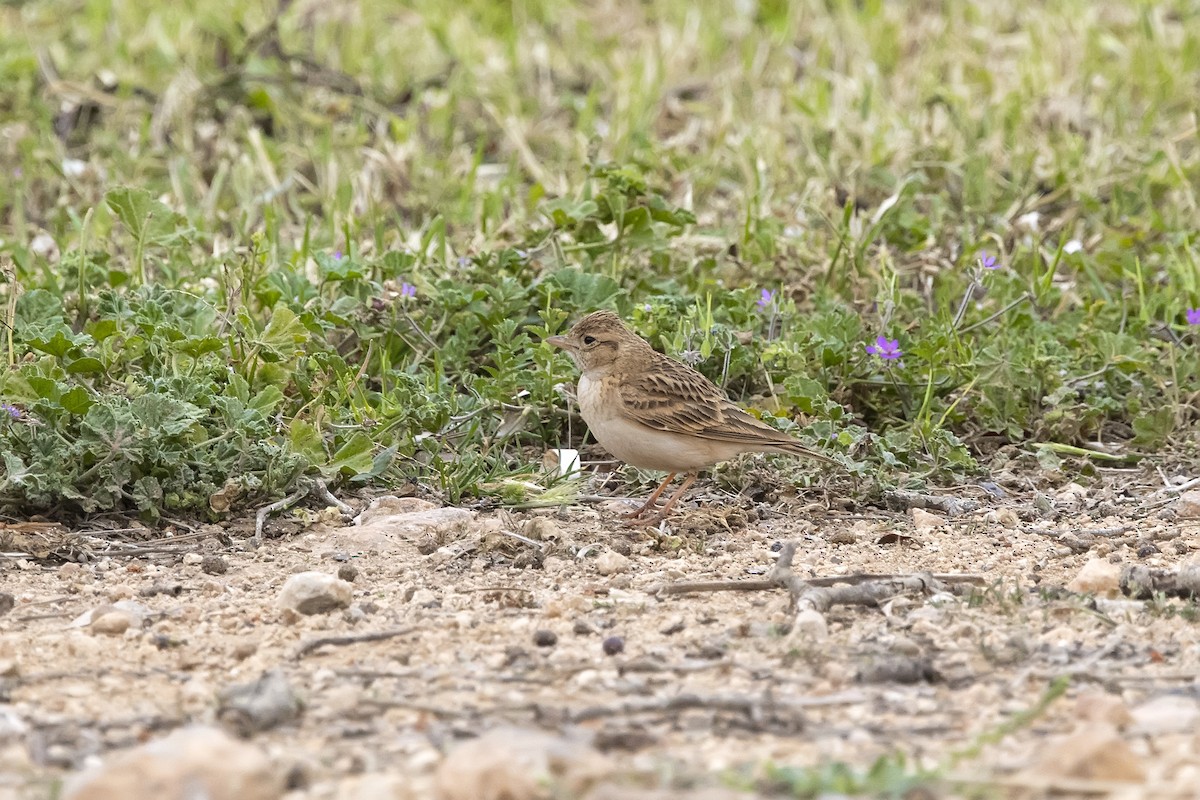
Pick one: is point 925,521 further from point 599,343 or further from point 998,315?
point 998,315

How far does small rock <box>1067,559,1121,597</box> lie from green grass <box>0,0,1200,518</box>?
3.97 feet

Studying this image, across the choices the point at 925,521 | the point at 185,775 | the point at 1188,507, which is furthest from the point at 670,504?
the point at 185,775

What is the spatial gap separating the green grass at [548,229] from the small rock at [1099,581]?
1.21 metres

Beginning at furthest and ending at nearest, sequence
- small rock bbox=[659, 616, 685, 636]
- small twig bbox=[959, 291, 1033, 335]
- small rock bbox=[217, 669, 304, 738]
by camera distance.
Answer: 1. small twig bbox=[959, 291, 1033, 335]
2. small rock bbox=[659, 616, 685, 636]
3. small rock bbox=[217, 669, 304, 738]

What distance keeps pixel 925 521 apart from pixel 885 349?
37.1 inches

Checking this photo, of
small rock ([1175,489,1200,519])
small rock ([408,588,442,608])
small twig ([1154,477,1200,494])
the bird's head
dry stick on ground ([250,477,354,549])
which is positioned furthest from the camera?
the bird's head

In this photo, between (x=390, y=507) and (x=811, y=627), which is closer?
(x=811, y=627)

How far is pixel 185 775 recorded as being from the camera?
2816 mm

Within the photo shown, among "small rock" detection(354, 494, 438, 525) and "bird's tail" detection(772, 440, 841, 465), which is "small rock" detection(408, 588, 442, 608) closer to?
"small rock" detection(354, 494, 438, 525)

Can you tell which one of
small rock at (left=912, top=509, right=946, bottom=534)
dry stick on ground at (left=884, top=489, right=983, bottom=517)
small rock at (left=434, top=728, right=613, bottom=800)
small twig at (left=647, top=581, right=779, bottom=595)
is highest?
small rock at (left=434, top=728, right=613, bottom=800)

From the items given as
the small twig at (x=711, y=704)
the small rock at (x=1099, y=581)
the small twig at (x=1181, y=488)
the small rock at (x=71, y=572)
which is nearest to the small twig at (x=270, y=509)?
the small rock at (x=71, y=572)

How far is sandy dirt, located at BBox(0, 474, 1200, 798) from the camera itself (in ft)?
10.7

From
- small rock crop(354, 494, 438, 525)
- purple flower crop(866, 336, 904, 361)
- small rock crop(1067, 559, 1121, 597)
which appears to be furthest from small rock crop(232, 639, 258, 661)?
purple flower crop(866, 336, 904, 361)

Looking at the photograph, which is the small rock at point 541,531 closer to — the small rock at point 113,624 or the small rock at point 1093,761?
the small rock at point 113,624
